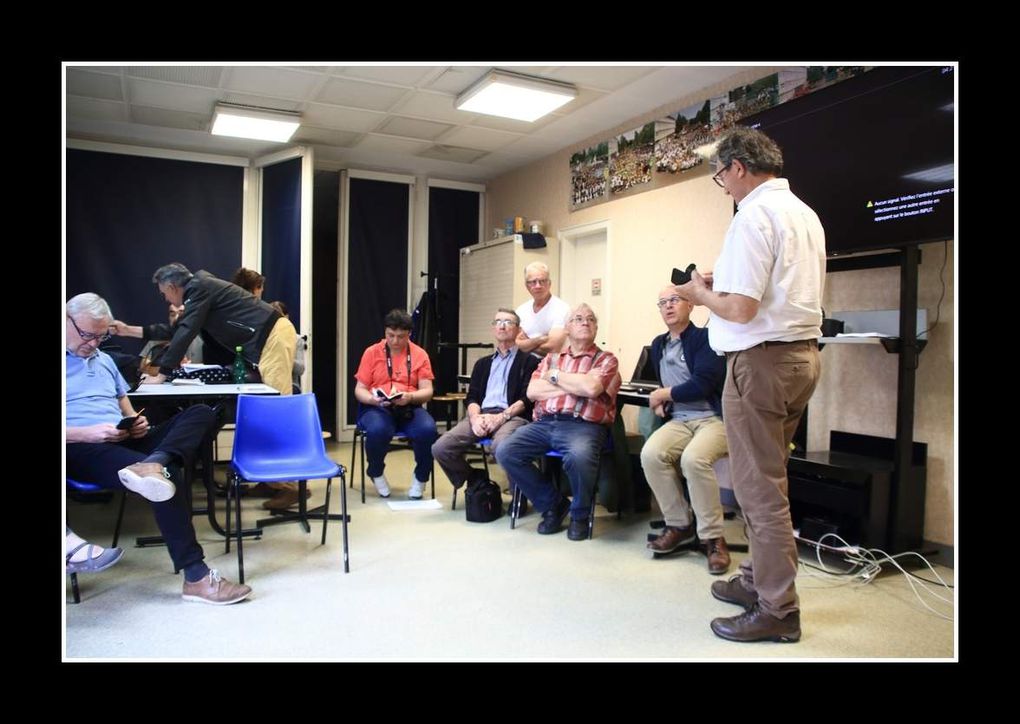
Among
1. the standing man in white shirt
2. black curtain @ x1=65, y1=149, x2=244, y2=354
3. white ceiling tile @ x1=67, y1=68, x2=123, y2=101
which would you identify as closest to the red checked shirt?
the standing man in white shirt

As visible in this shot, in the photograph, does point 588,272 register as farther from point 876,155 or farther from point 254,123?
point 876,155

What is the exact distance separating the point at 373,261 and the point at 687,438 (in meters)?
4.46

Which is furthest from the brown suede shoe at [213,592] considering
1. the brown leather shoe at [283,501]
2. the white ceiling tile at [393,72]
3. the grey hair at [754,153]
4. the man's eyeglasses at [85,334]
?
the white ceiling tile at [393,72]

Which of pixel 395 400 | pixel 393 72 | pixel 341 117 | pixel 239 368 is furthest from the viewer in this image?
pixel 341 117

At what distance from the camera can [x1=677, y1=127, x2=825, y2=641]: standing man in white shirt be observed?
85.5 inches

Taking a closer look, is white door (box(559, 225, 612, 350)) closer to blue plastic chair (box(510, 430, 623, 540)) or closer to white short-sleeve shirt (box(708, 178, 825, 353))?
blue plastic chair (box(510, 430, 623, 540))

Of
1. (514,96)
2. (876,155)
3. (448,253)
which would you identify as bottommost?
(876,155)

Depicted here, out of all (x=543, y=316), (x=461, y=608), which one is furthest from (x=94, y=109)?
(x=461, y=608)

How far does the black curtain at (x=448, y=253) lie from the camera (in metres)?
7.29

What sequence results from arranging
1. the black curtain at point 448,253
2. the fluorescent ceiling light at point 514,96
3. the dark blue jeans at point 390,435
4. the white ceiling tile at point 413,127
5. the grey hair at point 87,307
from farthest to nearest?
1. the black curtain at point 448,253
2. the white ceiling tile at point 413,127
3. the fluorescent ceiling light at point 514,96
4. the dark blue jeans at point 390,435
5. the grey hair at point 87,307

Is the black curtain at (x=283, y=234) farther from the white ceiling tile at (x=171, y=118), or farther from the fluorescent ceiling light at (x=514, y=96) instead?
the fluorescent ceiling light at (x=514, y=96)

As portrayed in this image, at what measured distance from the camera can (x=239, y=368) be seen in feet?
13.2

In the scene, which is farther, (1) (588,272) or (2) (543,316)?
(1) (588,272)

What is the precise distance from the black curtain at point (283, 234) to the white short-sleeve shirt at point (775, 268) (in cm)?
468
